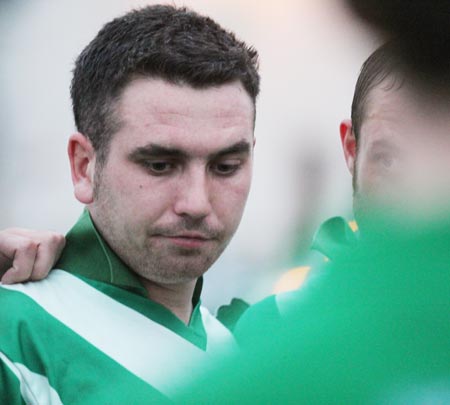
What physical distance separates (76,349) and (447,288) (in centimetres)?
73

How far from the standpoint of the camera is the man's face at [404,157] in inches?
20.0

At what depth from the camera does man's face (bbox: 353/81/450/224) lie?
0.51 m

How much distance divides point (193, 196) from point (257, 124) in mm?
615

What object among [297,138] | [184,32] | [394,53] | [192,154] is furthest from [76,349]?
[297,138]

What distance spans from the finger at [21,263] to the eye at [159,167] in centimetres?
20

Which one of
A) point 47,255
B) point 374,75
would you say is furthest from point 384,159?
point 47,255

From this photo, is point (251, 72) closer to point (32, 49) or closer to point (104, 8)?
point (104, 8)

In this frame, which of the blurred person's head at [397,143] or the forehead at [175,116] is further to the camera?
the forehead at [175,116]

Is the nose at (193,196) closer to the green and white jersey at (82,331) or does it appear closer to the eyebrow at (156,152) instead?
the eyebrow at (156,152)

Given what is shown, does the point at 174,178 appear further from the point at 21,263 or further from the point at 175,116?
the point at 21,263

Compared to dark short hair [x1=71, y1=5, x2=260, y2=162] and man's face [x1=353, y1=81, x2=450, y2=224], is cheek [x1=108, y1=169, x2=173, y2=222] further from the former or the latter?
man's face [x1=353, y1=81, x2=450, y2=224]

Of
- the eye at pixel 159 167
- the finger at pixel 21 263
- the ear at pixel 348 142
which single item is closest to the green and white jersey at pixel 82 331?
the finger at pixel 21 263

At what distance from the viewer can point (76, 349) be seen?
111 cm

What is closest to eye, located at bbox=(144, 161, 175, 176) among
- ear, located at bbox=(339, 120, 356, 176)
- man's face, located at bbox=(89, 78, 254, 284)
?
man's face, located at bbox=(89, 78, 254, 284)
